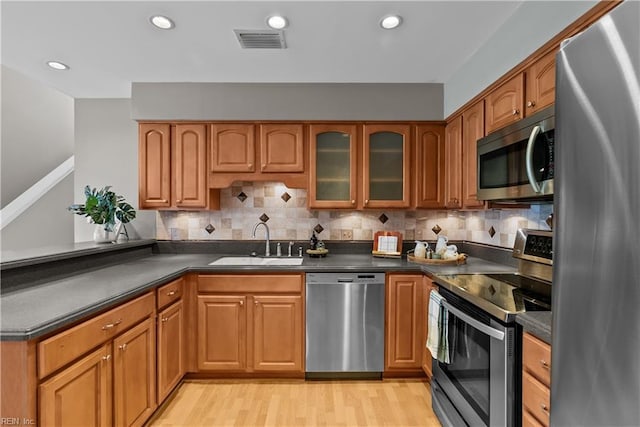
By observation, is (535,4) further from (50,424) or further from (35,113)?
(35,113)

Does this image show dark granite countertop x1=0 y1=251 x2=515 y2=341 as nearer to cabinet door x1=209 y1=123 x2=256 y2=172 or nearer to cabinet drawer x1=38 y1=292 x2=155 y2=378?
cabinet drawer x1=38 y1=292 x2=155 y2=378

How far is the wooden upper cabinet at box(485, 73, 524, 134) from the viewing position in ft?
6.27

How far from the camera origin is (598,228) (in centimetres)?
77

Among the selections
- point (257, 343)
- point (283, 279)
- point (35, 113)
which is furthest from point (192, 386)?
point (35, 113)

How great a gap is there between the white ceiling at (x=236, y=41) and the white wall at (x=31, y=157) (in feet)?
6.36

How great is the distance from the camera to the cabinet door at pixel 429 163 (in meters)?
3.03

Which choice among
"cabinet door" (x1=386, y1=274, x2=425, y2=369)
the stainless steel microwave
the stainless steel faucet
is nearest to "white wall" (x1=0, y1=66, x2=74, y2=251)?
the stainless steel faucet

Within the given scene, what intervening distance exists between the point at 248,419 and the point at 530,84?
2.59 meters

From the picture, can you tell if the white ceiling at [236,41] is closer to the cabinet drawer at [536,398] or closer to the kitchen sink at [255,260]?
the kitchen sink at [255,260]

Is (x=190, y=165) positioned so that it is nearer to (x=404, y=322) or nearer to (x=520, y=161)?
(x=404, y=322)

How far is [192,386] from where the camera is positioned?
2572mm

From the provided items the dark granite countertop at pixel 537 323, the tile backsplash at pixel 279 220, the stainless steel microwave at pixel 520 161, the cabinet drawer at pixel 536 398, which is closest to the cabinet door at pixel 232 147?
the tile backsplash at pixel 279 220

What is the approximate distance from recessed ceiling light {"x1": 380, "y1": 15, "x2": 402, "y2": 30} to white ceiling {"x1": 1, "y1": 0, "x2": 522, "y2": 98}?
0.03 m

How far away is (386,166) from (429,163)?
383 millimetres
